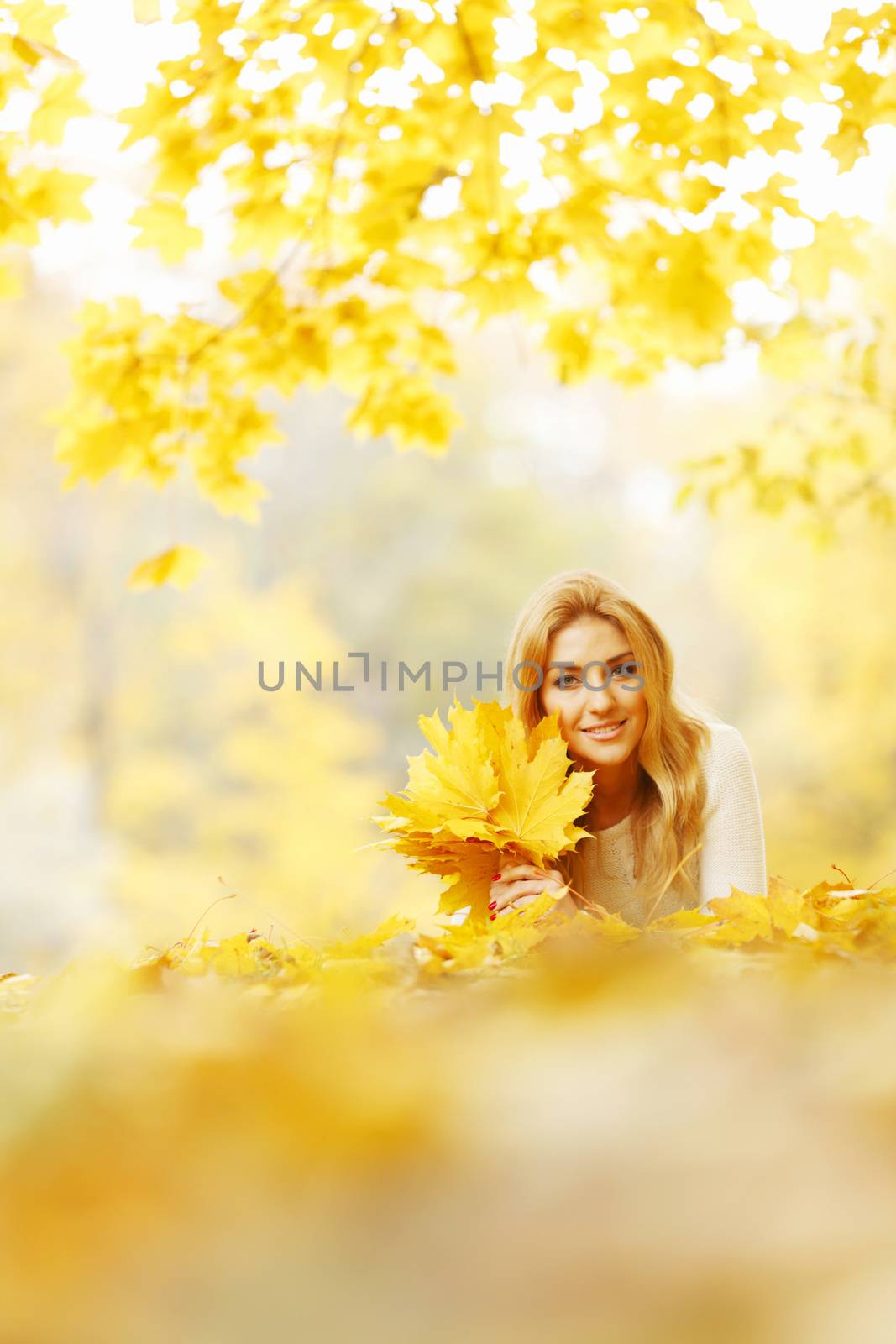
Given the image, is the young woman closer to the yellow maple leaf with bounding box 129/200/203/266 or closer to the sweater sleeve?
the sweater sleeve

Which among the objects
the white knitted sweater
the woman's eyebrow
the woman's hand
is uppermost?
the woman's eyebrow

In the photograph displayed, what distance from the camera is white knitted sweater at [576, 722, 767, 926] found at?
2.12 metres

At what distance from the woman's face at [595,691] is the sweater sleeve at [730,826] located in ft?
0.61

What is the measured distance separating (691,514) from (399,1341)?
1362 centimetres

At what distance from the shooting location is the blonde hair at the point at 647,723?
2213 millimetres

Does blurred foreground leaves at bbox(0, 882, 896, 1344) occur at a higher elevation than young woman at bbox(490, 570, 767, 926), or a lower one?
higher

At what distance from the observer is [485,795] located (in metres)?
1.32

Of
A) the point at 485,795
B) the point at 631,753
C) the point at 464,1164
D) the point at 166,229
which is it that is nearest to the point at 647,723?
the point at 631,753

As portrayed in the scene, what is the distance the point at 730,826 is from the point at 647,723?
0.26m

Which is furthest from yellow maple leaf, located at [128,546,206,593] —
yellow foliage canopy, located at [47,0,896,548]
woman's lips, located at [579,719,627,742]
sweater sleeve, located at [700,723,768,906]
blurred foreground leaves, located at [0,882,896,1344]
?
blurred foreground leaves, located at [0,882,896,1344]

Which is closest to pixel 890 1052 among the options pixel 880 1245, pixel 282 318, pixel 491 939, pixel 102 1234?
pixel 880 1245

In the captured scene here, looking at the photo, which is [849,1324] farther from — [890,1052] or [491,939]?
[491,939]

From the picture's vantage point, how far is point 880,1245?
0.87ft

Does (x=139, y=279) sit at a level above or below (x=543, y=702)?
above
